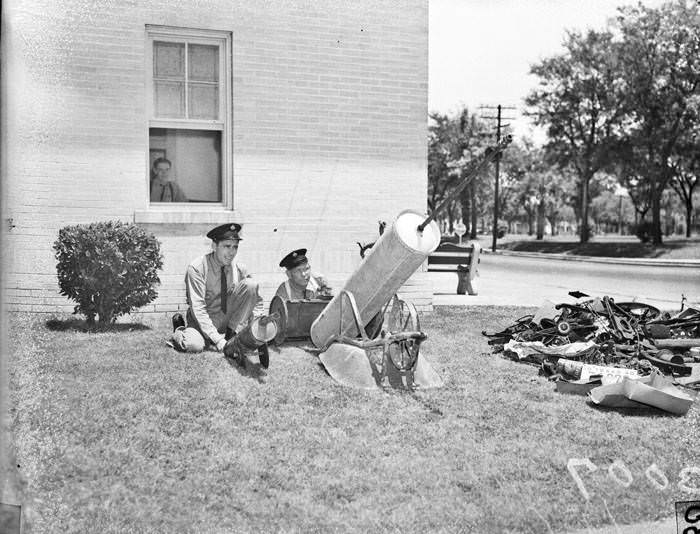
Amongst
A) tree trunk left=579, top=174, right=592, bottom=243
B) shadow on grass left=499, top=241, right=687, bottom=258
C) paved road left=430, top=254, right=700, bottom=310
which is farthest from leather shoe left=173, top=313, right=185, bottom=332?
tree trunk left=579, top=174, right=592, bottom=243

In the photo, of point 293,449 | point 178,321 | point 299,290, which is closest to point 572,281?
point 299,290

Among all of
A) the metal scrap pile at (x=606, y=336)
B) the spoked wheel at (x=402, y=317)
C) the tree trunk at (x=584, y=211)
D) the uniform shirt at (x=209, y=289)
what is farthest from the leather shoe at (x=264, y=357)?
the tree trunk at (x=584, y=211)

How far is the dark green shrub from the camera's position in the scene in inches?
141

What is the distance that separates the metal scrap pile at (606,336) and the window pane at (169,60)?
281cm

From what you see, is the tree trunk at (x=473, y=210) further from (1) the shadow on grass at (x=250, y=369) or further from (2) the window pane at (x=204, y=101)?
(2) the window pane at (x=204, y=101)

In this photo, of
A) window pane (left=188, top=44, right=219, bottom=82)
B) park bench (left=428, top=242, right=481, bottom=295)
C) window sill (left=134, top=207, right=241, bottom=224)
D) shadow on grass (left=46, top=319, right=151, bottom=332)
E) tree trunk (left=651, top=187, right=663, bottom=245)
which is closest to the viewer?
shadow on grass (left=46, top=319, right=151, bottom=332)

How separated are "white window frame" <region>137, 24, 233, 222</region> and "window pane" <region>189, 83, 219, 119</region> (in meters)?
0.03

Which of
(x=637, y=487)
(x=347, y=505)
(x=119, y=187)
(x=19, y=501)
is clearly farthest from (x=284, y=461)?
(x=119, y=187)

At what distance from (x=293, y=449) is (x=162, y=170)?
203cm

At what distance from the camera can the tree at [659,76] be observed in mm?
3420

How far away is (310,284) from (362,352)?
67 centimetres

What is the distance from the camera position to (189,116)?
4469mm

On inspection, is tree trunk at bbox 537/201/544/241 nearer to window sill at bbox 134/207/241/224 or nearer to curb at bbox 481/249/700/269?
curb at bbox 481/249/700/269

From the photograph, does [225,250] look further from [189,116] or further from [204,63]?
[204,63]
